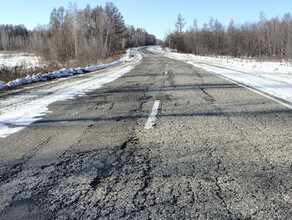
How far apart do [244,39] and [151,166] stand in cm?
6629

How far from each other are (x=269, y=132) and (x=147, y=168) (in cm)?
217

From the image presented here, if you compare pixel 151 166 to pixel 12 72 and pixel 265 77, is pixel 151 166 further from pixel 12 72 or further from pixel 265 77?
pixel 12 72

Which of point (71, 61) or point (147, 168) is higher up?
point (71, 61)

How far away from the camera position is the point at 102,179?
7.93 ft

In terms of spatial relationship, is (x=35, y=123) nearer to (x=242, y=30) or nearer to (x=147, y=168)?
(x=147, y=168)

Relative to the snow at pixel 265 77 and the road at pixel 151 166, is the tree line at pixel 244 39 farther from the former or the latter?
the road at pixel 151 166

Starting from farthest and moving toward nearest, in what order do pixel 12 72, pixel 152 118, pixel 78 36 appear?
pixel 78 36 → pixel 12 72 → pixel 152 118

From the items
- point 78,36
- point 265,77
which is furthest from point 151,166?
point 78,36

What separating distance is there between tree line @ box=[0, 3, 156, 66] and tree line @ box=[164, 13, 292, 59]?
21662 millimetres

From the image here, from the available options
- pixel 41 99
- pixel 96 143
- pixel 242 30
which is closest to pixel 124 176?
pixel 96 143

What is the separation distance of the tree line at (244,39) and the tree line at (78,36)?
2166 centimetres

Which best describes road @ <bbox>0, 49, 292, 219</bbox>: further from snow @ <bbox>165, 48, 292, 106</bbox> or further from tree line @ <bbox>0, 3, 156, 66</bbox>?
tree line @ <bbox>0, 3, 156, 66</bbox>

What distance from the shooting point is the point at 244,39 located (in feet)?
201

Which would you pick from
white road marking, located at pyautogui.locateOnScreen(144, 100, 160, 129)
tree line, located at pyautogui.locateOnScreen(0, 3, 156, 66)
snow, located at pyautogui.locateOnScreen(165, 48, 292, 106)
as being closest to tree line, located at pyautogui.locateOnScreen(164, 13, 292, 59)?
tree line, located at pyautogui.locateOnScreen(0, 3, 156, 66)
